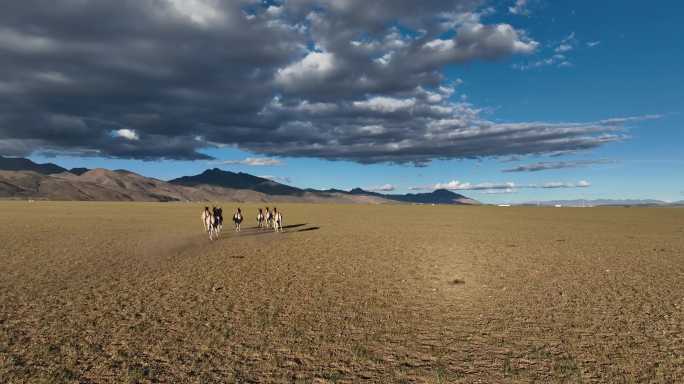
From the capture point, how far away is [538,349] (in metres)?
9.45

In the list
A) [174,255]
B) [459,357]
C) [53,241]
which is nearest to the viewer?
[459,357]

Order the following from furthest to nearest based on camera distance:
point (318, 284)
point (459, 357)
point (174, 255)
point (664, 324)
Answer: point (174, 255), point (318, 284), point (664, 324), point (459, 357)

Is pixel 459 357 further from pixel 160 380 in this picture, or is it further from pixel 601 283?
pixel 601 283

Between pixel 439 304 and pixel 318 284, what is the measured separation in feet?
16.1

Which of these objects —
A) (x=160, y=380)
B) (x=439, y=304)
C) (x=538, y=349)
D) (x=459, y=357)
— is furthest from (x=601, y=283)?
(x=160, y=380)

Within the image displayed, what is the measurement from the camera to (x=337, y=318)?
38.9 feet

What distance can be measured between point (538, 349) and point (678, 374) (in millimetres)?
2467

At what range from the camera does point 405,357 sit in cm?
905

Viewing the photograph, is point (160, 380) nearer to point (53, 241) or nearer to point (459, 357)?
point (459, 357)

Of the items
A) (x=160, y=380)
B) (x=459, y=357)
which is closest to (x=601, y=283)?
(x=459, y=357)

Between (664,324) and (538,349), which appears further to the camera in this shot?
(664,324)

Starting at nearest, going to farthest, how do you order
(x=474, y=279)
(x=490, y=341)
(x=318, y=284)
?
(x=490, y=341)
(x=318, y=284)
(x=474, y=279)

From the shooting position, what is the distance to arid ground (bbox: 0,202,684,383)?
8.36m

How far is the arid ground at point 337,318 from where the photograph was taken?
8.36 meters
